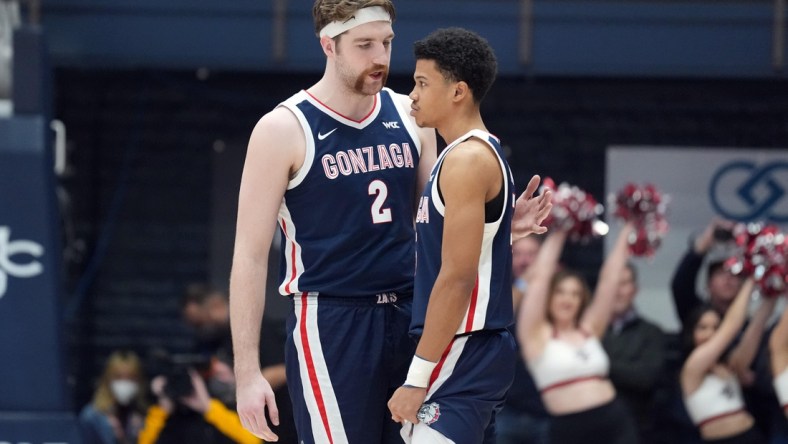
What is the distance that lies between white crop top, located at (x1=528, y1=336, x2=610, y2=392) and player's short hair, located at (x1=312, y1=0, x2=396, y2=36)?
136 inches

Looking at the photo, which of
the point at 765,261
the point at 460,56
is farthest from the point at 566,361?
the point at 460,56

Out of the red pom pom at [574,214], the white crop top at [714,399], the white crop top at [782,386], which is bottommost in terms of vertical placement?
the white crop top at [714,399]

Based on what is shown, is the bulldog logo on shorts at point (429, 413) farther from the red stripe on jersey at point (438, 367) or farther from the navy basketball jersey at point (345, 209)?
the navy basketball jersey at point (345, 209)

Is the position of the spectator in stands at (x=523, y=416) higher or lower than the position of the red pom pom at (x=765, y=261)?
lower

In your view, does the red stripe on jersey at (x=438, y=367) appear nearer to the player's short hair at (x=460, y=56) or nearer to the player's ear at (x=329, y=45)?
the player's short hair at (x=460, y=56)

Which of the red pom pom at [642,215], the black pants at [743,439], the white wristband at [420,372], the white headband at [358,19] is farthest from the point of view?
the red pom pom at [642,215]

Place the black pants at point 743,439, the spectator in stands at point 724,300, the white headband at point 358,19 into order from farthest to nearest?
1. the spectator in stands at point 724,300
2. the black pants at point 743,439
3. the white headband at point 358,19

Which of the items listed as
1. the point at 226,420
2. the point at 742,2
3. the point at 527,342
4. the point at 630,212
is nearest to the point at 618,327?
the point at 630,212

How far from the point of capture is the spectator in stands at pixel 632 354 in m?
8.08

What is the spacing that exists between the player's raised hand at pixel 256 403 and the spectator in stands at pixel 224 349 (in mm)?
2660

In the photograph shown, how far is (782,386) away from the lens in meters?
7.45

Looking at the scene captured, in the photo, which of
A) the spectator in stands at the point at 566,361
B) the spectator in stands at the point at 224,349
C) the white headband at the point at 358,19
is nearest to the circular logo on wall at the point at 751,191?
the spectator in stands at the point at 566,361

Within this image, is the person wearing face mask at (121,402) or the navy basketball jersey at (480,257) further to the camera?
the person wearing face mask at (121,402)

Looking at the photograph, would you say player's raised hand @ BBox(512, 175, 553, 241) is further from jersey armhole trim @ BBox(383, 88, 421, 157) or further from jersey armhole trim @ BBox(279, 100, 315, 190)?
jersey armhole trim @ BBox(279, 100, 315, 190)
